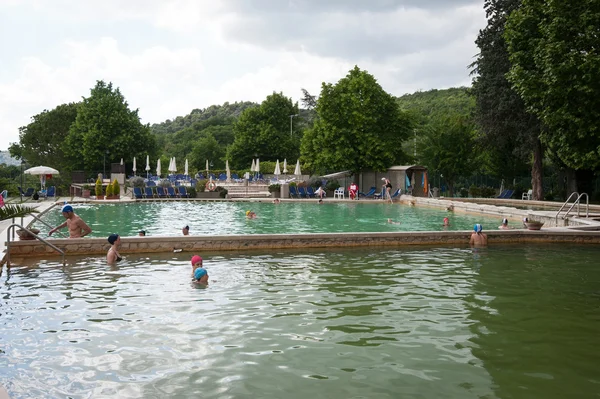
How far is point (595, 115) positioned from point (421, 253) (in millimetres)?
13107

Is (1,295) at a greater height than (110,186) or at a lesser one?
lesser

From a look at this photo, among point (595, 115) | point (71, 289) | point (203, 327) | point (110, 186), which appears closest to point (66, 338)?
point (203, 327)

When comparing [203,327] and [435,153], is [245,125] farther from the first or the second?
[203,327]

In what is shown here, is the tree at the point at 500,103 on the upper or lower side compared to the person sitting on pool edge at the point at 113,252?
upper

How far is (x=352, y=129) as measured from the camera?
42656 millimetres

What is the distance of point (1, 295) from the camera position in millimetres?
10023

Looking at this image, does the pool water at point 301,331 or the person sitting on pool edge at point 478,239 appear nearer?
the pool water at point 301,331

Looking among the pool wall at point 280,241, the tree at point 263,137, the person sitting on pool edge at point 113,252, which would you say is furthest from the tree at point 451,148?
the person sitting on pool edge at point 113,252

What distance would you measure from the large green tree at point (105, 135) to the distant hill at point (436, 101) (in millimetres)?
32696

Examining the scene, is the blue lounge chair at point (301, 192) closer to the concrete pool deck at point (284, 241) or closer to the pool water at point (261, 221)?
the pool water at point (261, 221)

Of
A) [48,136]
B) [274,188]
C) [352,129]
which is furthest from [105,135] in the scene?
[352,129]

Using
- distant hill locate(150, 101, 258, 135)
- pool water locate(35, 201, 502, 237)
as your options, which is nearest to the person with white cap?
pool water locate(35, 201, 502, 237)

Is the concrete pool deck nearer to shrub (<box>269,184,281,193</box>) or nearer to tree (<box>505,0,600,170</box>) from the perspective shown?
tree (<box>505,0,600,170</box>)

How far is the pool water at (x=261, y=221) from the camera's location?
20.1 meters
